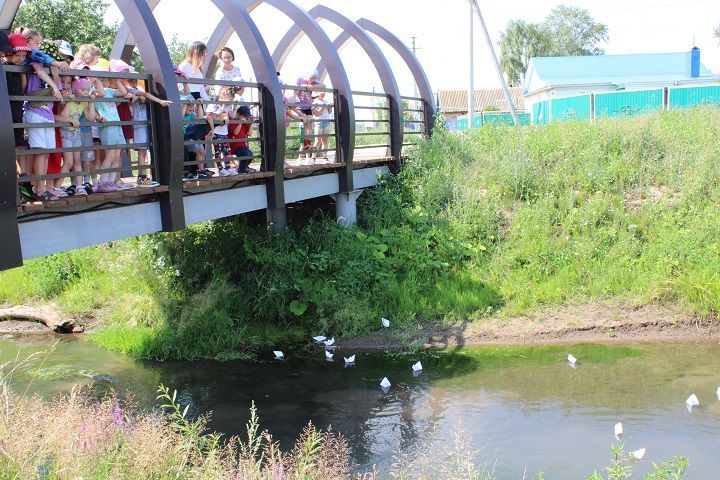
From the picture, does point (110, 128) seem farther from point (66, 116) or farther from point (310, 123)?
point (310, 123)

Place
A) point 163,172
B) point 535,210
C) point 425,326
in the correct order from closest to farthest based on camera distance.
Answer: point 163,172, point 425,326, point 535,210

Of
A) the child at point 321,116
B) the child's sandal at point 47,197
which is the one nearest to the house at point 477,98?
the child at point 321,116

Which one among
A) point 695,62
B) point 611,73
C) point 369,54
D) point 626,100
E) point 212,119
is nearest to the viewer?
point 212,119

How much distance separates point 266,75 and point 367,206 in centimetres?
425

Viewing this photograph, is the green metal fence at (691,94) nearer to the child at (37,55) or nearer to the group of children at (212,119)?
the group of children at (212,119)

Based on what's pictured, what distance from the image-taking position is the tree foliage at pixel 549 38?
67.2 m

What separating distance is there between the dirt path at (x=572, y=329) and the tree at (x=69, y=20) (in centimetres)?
1741

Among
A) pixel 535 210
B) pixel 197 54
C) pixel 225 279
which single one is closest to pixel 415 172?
pixel 535 210

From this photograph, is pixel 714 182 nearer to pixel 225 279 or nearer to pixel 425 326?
pixel 425 326

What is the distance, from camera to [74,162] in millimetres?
7152

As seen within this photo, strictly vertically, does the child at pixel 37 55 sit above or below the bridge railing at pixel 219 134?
above

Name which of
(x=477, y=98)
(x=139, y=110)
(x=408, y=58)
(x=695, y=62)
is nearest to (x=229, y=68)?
(x=139, y=110)

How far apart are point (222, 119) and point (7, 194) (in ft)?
11.7

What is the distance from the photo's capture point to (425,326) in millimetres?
11312
